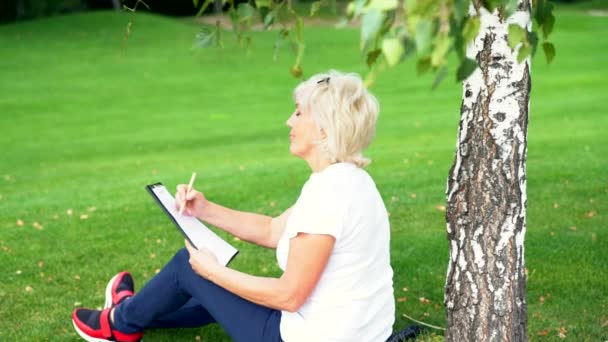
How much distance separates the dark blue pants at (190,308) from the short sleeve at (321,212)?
50 centimetres

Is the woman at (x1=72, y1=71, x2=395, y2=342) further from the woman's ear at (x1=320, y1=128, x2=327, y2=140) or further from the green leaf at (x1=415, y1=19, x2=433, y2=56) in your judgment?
the green leaf at (x1=415, y1=19, x2=433, y2=56)

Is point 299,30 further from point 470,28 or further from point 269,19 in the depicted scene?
point 470,28

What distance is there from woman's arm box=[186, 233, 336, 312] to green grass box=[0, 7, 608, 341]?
4.31 feet

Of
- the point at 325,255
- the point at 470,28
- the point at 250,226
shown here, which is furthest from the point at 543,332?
the point at 470,28

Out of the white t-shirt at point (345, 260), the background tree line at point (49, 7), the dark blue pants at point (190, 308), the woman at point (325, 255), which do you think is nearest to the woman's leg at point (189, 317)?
the dark blue pants at point (190, 308)

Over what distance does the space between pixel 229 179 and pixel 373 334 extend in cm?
607

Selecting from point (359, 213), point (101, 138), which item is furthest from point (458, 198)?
point (101, 138)

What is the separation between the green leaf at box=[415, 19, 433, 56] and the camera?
5.38 feet

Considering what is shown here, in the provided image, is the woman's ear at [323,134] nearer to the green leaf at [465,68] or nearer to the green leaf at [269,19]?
the green leaf at [269,19]

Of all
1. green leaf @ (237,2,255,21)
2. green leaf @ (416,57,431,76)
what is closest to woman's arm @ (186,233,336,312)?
green leaf @ (237,2,255,21)

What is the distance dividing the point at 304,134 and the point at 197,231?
75 centimetres

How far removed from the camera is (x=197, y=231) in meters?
3.87

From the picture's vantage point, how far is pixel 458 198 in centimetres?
371

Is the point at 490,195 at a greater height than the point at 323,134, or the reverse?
the point at 323,134
